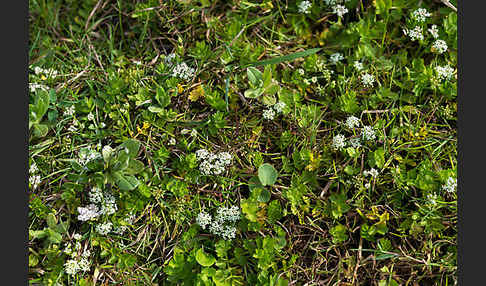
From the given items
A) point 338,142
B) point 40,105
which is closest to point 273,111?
point 338,142

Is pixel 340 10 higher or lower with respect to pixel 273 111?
higher

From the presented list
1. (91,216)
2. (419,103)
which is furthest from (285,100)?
(91,216)

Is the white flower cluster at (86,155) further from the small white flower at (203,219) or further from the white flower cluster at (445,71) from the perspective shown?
the white flower cluster at (445,71)

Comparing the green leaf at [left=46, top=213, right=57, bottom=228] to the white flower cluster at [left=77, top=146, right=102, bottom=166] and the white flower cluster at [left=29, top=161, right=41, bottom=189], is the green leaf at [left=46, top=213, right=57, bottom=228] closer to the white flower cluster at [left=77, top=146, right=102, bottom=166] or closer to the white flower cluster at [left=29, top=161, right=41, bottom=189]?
the white flower cluster at [left=29, top=161, right=41, bottom=189]

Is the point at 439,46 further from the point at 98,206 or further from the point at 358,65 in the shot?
the point at 98,206

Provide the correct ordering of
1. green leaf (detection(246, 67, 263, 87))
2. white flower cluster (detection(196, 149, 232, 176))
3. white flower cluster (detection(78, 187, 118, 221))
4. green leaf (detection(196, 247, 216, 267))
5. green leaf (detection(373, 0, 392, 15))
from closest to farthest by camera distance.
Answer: green leaf (detection(196, 247, 216, 267))
white flower cluster (detection(78, 187, 118, 221))
white flower cluster (detection(196, 149, 232, 176))
green leaf (detection(246, 67, 263, 87))
green leaf (detection(373, 0, 392, 15))

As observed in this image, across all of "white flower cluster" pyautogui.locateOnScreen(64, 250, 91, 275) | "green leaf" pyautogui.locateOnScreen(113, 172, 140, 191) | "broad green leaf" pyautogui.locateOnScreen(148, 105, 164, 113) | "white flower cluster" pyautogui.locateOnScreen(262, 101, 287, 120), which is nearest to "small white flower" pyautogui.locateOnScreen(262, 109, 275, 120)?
"white flower cluster" pyautogui.locateOnScreen(262, 101, 287, 120)
